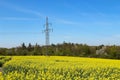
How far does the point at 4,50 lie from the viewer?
5559 centimetres

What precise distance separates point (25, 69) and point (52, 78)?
279 inches

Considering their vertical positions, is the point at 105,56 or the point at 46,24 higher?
the point at 46,24

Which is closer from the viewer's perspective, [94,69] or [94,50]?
[94,69]

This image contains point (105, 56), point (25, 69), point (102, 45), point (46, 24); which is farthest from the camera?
point (102, 45)

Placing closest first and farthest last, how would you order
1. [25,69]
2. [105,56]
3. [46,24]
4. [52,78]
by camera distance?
[52,78] → [25,69] → [46,24] → [105,56]

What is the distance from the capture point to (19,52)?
54031 millimetres

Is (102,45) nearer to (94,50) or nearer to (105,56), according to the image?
(94,50)

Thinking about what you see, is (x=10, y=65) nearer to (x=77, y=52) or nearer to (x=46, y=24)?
(x=46, y=24)

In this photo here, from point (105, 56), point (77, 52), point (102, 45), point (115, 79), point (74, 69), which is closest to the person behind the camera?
point (115, 79)

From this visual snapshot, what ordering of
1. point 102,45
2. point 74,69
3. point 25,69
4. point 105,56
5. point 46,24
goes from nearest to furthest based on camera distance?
point 74,69 → point 25,69 → point 46,24 → point 105,56 → point 102,45

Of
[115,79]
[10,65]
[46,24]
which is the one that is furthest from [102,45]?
[115,79]

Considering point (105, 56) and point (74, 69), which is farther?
point (105, 56)

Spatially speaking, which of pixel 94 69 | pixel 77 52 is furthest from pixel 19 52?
pixel 94 69

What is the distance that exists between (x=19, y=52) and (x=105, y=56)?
52.8ft
